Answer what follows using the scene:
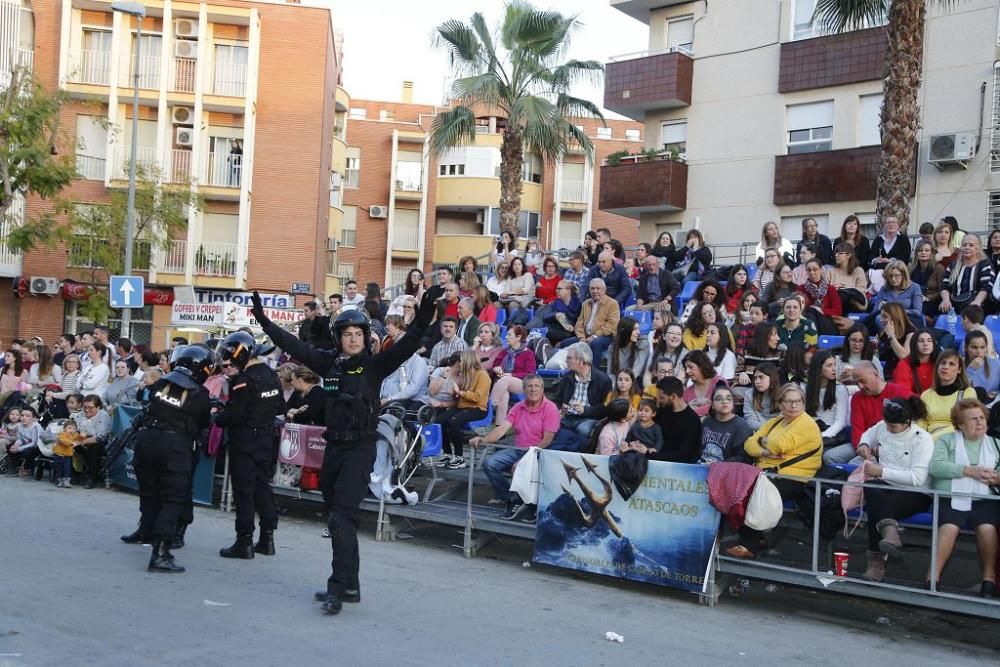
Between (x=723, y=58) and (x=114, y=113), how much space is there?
22.9m

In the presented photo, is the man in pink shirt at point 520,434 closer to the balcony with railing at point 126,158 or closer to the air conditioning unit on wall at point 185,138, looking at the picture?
the balcony with railing at point 126,158

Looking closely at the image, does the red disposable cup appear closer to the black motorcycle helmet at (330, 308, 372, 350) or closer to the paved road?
the paved road

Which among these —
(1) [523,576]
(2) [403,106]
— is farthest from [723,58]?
(2) [403,106]

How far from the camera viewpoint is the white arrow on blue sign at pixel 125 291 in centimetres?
2192

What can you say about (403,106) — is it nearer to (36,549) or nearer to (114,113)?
(114,113)

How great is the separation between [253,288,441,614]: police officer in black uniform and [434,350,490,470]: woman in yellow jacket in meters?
3.92

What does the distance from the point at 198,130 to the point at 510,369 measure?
28.1 meters

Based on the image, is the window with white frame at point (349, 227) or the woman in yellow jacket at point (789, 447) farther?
the window with white frame at point (349, 227)

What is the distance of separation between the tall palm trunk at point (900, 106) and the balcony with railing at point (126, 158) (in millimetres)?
26381

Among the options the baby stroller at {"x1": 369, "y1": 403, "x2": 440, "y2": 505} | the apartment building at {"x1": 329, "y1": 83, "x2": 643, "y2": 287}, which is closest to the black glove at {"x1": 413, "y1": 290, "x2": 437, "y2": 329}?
the baby stroller at {"x1": 369, "y1": 403, "x2": 440, "y2": 505}

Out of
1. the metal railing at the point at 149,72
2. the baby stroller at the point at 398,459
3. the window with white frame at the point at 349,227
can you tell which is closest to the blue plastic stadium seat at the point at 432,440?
the baby stroller at the point at 398,459

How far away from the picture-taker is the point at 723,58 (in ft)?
87.1

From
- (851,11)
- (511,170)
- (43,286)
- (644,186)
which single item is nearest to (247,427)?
(851,11)

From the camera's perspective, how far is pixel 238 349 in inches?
367
